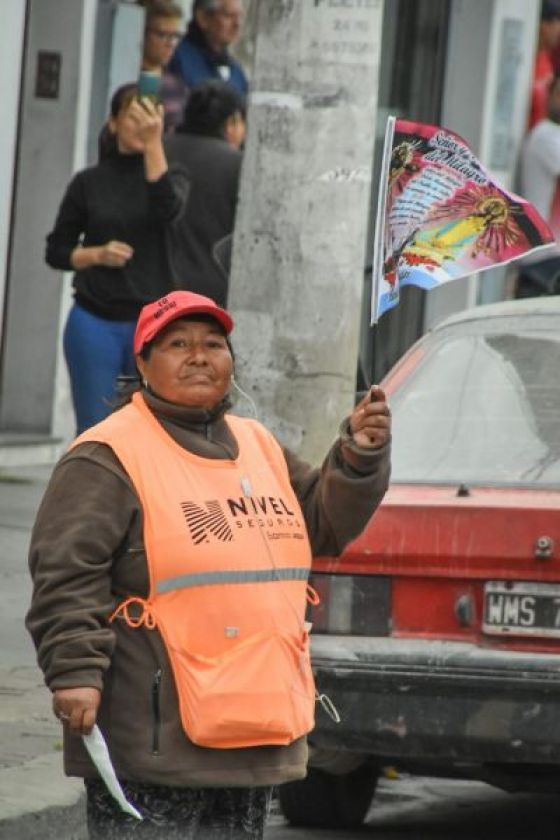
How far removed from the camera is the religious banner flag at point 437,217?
5613 mm

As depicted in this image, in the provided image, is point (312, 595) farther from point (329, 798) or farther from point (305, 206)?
point (305, 206)

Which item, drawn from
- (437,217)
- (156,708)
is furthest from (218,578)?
(437,217)

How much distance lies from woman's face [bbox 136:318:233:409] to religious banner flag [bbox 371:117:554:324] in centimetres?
53

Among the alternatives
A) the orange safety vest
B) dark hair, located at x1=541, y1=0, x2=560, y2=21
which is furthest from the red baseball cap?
dark hair, located at x1=541, y1=0, x2=560, y2=21

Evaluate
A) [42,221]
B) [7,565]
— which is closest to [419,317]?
[42,221]

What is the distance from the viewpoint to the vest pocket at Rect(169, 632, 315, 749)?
4.79 meters

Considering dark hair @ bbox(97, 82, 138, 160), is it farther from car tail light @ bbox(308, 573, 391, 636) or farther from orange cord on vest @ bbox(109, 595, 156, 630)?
orange cord on vest @ bbox(109, 595, 156, 630)

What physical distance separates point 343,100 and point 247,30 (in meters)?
8.12

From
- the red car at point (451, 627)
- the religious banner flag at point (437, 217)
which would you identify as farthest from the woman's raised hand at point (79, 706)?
Result: the red car at point (451, 627)

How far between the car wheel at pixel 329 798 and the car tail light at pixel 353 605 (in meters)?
0.73

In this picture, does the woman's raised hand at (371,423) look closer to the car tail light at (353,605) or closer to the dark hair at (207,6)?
the car tail light at (353,605)

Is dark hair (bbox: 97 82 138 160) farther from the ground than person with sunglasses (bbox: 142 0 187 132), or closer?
closer

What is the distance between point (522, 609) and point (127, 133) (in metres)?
4.18

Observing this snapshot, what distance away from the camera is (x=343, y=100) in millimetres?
7961
